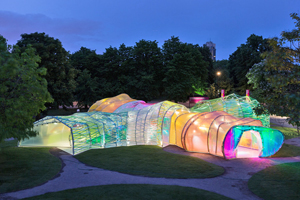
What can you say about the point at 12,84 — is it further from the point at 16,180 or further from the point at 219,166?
the point at 219,166

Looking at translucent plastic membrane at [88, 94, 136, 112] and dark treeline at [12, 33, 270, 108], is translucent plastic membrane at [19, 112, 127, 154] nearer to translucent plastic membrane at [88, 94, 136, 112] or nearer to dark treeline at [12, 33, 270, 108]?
translucent plastic membrane at [88, 94, 136, 112]

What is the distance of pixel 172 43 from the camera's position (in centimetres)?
5234

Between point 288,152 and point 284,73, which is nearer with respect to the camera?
point 284,73

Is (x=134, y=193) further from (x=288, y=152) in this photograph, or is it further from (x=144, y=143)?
(x=288, y=152)

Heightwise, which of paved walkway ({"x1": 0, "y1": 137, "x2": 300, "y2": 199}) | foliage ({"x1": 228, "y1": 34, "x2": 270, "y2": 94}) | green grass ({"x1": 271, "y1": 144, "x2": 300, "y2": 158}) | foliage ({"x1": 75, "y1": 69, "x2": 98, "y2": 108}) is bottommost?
paved walkway ({"x1": 0, "y1": 137, "x2": 300, "y2": 199})

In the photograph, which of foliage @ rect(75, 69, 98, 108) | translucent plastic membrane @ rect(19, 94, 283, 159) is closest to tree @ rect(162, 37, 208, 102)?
foliage @ rect(75, 69, 98, 108)

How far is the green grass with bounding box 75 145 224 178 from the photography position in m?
14.2

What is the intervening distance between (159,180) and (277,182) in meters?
6.11

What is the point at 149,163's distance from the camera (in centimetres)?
1617

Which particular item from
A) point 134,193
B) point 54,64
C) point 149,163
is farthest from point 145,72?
point 134,193

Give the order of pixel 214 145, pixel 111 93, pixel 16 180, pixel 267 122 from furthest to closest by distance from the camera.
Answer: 1. pixel 111 93
2. pixel 267 122
3. pixel 214 145
4. pixel 16 180

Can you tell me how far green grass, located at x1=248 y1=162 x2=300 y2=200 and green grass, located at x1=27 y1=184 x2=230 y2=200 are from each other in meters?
2.29

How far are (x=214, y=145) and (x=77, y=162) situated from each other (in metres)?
10.0

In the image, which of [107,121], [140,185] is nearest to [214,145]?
[140,185]
